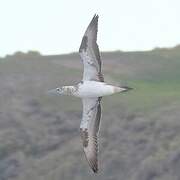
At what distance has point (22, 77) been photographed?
4252 inches

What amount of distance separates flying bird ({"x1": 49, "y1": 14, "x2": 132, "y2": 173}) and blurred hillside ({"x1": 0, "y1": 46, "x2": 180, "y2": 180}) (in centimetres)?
4236

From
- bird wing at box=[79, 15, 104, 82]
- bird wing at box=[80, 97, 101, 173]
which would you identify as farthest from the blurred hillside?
bird wing at box=[79, 15, 104, 82]

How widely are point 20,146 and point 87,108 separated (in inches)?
2241

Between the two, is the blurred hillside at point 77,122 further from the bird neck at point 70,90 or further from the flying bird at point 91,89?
the bird neck at point 70,90

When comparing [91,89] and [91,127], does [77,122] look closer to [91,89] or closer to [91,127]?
[91,127]

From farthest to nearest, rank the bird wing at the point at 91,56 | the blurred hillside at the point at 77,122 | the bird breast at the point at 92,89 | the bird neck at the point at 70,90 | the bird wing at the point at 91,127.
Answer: the blurred hillside at the point at 77,122
the bird wing at the point at 91,127
the bird wing at the point at 91,56
the bird neck at the point at 70,90
the bird breast at the point at 92,89

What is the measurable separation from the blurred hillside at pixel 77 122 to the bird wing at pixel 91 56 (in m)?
44.8

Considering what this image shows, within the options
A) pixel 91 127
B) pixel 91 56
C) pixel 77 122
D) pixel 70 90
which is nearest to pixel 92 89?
pixel 70 90

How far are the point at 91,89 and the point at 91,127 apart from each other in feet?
10.3

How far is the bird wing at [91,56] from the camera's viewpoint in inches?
1421

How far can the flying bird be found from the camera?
35.3 m

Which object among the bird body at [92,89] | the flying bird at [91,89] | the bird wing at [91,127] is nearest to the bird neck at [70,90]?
the flying bird at [91,89]

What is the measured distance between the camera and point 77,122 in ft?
318

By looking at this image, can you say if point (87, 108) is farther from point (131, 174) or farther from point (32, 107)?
point (32, 107)
